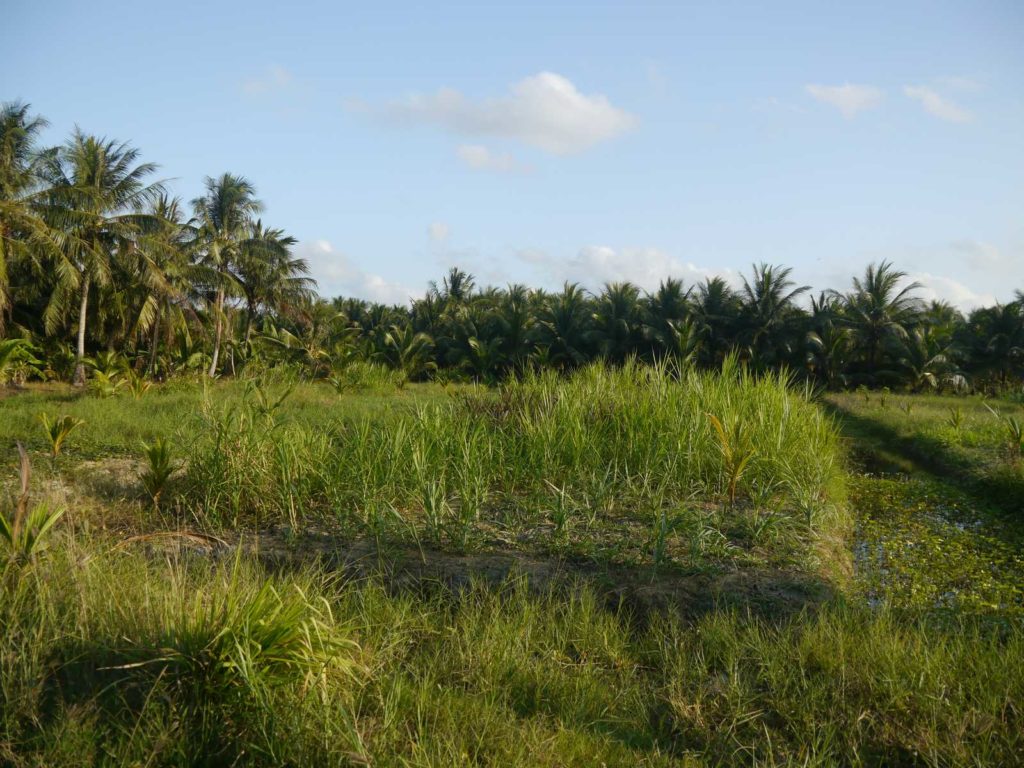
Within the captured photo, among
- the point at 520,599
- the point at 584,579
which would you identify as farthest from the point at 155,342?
the point at 520,599

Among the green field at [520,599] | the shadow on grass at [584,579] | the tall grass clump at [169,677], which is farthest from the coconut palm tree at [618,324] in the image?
the tall grass clump at [169,677]

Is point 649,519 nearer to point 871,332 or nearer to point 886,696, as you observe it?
point 886,696

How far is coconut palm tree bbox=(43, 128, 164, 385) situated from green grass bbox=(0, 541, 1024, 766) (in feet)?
67.3

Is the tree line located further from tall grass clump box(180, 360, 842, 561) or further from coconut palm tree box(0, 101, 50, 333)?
tall grass clump box(180, 360, 842, 561)

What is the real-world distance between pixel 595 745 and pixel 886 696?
136 centimetres

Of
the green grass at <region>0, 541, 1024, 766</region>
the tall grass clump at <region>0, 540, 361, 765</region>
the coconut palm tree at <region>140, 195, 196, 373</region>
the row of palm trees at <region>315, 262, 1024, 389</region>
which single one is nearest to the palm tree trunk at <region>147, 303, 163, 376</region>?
the coconut palm tree at <region>140, 195, 196, 373</region>

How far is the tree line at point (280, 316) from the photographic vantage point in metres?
23.3

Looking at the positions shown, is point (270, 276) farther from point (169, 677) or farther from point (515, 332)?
point (169, 677)

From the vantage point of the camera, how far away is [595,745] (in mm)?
2895

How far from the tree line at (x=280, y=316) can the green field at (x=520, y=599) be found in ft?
55.3

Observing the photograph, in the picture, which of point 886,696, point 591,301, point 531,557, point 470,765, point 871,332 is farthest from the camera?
point 591,301

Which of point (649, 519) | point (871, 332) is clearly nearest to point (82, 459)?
point (649, 519)

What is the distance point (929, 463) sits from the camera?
36.6 feet

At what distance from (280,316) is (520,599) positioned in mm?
31634
